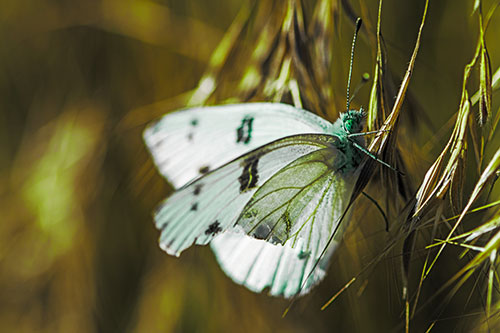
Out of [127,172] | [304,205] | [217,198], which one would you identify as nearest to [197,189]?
[217,198]

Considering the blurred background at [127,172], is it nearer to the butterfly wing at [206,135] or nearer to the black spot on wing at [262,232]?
the butterfly wing at [206,135]

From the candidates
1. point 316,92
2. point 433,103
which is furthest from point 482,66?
point 433,103

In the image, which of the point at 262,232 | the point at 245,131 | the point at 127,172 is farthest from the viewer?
the point at 127,172

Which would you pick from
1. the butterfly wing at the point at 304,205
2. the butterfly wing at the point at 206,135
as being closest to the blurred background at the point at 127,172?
the butterfly wing at the point at 206,135

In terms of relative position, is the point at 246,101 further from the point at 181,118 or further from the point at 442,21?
the point at 442,21

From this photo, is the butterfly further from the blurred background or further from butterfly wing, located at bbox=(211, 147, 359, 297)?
the blurred background

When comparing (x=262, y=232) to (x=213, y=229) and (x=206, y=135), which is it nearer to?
(x=213, y=229)

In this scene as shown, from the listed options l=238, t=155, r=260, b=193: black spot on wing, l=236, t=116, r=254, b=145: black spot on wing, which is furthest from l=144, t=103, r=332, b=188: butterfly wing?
l=238, t=155, r=260, b=193: black spot on wing
